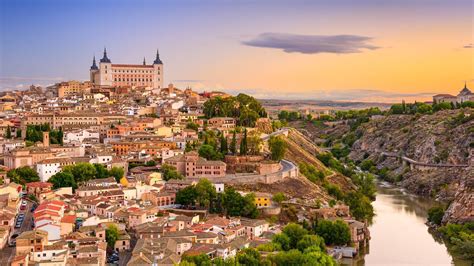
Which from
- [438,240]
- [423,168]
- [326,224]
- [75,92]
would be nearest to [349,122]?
[423,168]

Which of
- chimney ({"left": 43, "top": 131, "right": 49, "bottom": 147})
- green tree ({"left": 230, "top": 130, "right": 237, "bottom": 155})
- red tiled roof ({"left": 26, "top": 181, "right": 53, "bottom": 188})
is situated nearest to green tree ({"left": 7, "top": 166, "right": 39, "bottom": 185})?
red tiled roof ({"left": 26, "top": 181, "right": 53, "bottom": 188})

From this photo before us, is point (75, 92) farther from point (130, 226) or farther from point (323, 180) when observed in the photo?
point (130, 226)

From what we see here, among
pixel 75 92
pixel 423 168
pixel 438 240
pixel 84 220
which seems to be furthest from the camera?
pixel 75 92

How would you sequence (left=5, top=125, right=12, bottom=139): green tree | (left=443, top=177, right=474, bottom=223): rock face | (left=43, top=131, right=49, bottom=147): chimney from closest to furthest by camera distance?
(left=443, top=177, right=474, bottom=223): rock face
(left=43, top=131, right=49, bottom=147): chimney
(left=5, top=125, right=12, bottom=139): green tree

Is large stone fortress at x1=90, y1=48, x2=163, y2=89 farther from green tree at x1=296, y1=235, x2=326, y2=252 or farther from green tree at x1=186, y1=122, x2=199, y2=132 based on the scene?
green tree at x1=296, y1=235, x2=326, y2=252

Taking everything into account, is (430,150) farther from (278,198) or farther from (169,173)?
(169,173)
